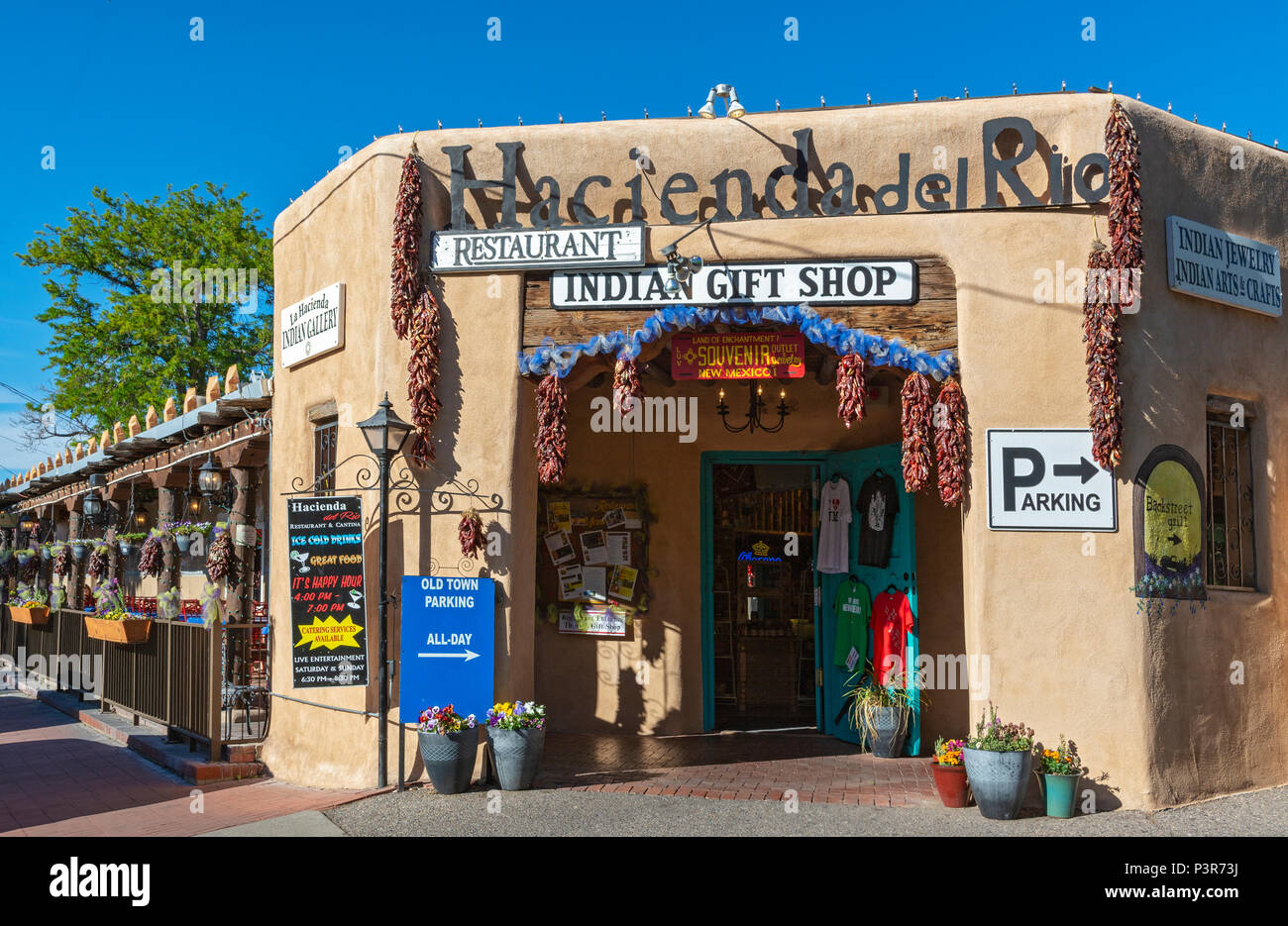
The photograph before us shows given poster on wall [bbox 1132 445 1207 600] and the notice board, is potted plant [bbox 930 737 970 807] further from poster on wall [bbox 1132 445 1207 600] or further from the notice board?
the notice board

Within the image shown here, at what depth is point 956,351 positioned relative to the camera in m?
7.88

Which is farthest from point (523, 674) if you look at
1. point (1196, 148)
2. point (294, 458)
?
point (1196, 148)

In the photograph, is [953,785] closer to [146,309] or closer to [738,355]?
[738,355]

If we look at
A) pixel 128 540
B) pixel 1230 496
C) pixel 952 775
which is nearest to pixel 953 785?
pixel 952 775

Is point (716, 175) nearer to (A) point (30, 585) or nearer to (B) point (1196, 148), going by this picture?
(B) point (1196, 148)

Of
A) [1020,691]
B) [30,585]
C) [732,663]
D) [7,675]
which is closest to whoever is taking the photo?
[1020,691]

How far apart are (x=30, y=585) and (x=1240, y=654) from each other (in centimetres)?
2049

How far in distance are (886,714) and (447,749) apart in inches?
160

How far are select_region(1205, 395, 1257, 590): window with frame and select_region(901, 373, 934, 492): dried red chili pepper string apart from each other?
2525 mm

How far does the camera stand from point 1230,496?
28.1 feet

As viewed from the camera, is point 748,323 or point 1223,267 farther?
point 1223,267

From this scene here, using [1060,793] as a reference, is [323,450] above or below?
above
